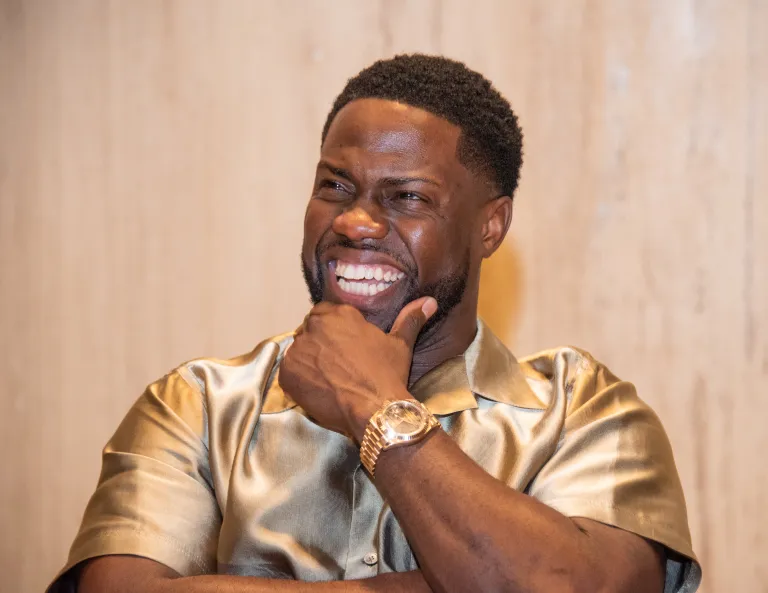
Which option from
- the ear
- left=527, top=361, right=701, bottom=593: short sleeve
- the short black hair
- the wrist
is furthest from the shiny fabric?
the short black hair

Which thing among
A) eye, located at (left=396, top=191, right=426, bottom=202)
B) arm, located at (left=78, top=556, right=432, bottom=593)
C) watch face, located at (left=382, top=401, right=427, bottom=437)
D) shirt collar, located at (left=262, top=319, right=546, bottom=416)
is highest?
eye, located at (left=396, top=191, right=426, bottom=202)

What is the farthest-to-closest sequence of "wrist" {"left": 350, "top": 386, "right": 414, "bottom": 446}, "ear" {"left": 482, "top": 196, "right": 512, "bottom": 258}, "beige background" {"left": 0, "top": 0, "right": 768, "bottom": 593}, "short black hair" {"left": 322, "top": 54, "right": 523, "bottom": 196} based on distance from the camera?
"beige background" {"left": 0, "top": 0, "right": 768, "bottom": 593} < "ear" {"left": 482, "top": 196, "right": 512, "bottom": 258} < "short black hair" {"left": 322, "top": 54, "right": 523, "bottom": 196} < "wrist" {"left": 350, "top": 386, "right": 414, "bottom": 446}

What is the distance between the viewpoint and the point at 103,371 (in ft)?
9.68

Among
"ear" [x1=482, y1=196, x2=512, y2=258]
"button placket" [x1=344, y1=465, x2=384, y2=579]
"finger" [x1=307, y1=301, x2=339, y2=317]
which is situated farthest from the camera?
"ear" [x1=482, y1=196, x2=512, y2=258]

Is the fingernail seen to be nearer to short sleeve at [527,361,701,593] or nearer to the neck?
the neck

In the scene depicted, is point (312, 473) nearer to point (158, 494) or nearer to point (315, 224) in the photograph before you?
point (158, 494)

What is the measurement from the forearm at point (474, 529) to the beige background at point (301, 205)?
1.13m

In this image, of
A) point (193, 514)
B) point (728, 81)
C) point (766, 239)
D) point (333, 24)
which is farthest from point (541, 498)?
point (333, 24)

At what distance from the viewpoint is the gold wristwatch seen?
58.8 inches

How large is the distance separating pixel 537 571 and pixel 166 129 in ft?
6.41

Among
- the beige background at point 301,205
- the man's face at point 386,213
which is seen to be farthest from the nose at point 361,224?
the beige background at point 301,205

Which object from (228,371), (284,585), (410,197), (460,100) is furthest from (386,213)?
(284,585)

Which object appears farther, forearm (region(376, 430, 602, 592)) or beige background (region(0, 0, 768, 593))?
beige background (region(0, 0, 768, 593))

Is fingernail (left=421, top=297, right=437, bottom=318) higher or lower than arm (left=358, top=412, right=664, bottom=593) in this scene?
higher
